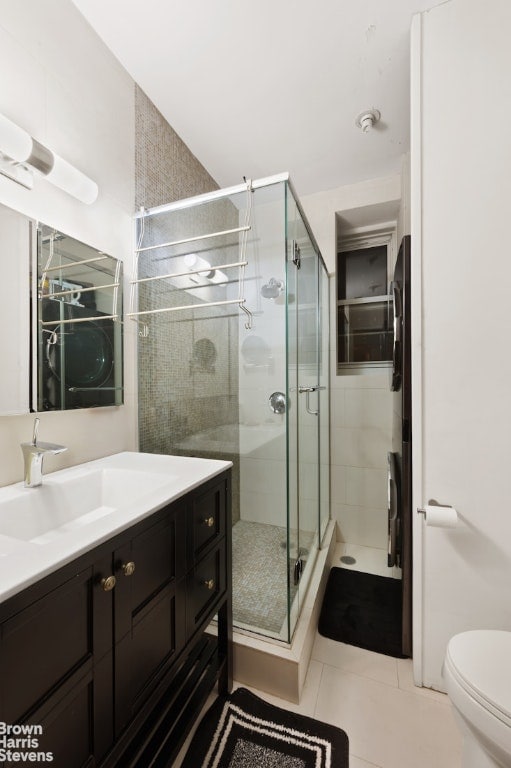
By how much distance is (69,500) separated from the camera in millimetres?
1032

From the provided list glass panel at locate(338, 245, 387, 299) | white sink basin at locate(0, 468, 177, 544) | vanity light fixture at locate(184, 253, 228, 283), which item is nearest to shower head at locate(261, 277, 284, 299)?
vanity light fixture at locate(184, 253, 228, 283)

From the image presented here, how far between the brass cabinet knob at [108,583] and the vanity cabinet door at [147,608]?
0.02 meters

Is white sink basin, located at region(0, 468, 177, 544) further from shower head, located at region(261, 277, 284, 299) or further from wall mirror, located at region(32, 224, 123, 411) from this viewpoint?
shower head, located at region(261, 277, 284, 299)

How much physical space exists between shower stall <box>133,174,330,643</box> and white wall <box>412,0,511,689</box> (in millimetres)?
527

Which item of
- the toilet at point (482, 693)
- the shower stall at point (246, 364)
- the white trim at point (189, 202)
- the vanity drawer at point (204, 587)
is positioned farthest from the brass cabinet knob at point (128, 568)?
the white trim at point (189, 202)

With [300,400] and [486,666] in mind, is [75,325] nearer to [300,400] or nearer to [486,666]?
[300,400]

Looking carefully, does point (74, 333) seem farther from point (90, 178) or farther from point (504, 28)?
point (504, 28)

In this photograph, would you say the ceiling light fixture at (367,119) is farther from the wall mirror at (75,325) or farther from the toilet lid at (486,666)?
the toilet lid at (486,666)

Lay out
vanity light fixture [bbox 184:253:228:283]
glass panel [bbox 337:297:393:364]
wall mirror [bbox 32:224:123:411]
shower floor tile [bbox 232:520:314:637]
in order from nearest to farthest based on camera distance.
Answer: wall mirror [bbox 32:224:123:411] → shower floor tile [bbox 232:520:314:637] → vanity light fixture [bbox 184:253:228:283] → glass panel [bbox 337:297:393:364]

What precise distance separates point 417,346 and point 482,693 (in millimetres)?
1044

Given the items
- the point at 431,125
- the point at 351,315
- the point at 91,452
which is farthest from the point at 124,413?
the point at 351,315

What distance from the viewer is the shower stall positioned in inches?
57.0

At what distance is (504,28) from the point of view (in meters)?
1.15

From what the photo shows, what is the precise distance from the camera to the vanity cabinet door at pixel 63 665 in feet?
1.72
